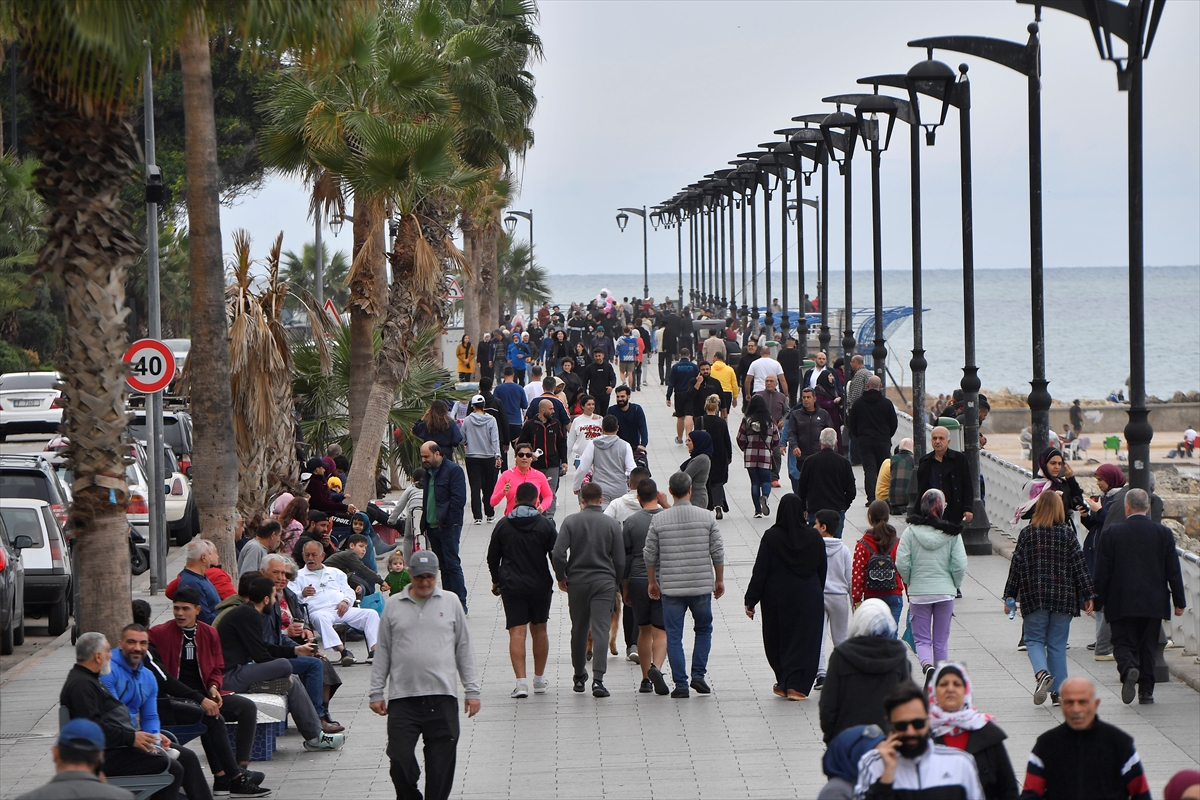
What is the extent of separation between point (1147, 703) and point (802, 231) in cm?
3348

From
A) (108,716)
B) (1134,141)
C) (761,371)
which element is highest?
(1134,141)

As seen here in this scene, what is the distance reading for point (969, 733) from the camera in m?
7.02

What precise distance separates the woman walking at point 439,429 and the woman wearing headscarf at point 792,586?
302 inches

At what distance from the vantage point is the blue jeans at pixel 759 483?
21359 mm

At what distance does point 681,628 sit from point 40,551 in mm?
8099

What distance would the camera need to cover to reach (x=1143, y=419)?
1357cm

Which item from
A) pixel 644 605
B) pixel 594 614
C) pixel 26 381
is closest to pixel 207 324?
pixel 594 614

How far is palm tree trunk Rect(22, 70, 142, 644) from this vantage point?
35.6 ft

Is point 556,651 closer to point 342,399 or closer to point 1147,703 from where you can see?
point 1147,703

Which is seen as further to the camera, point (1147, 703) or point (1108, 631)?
point (1108, 631)

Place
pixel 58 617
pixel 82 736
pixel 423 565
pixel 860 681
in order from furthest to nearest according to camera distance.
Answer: pixel 58 617
pixel 423 565
pixel 860 681
pixel 82 736

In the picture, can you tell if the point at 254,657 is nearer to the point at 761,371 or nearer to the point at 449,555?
the point at 449,555

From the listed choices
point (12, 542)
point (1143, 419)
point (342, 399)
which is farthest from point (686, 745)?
point (342, 399)

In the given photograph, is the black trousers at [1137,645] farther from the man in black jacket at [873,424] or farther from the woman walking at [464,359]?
the woman walking at [464,359]
